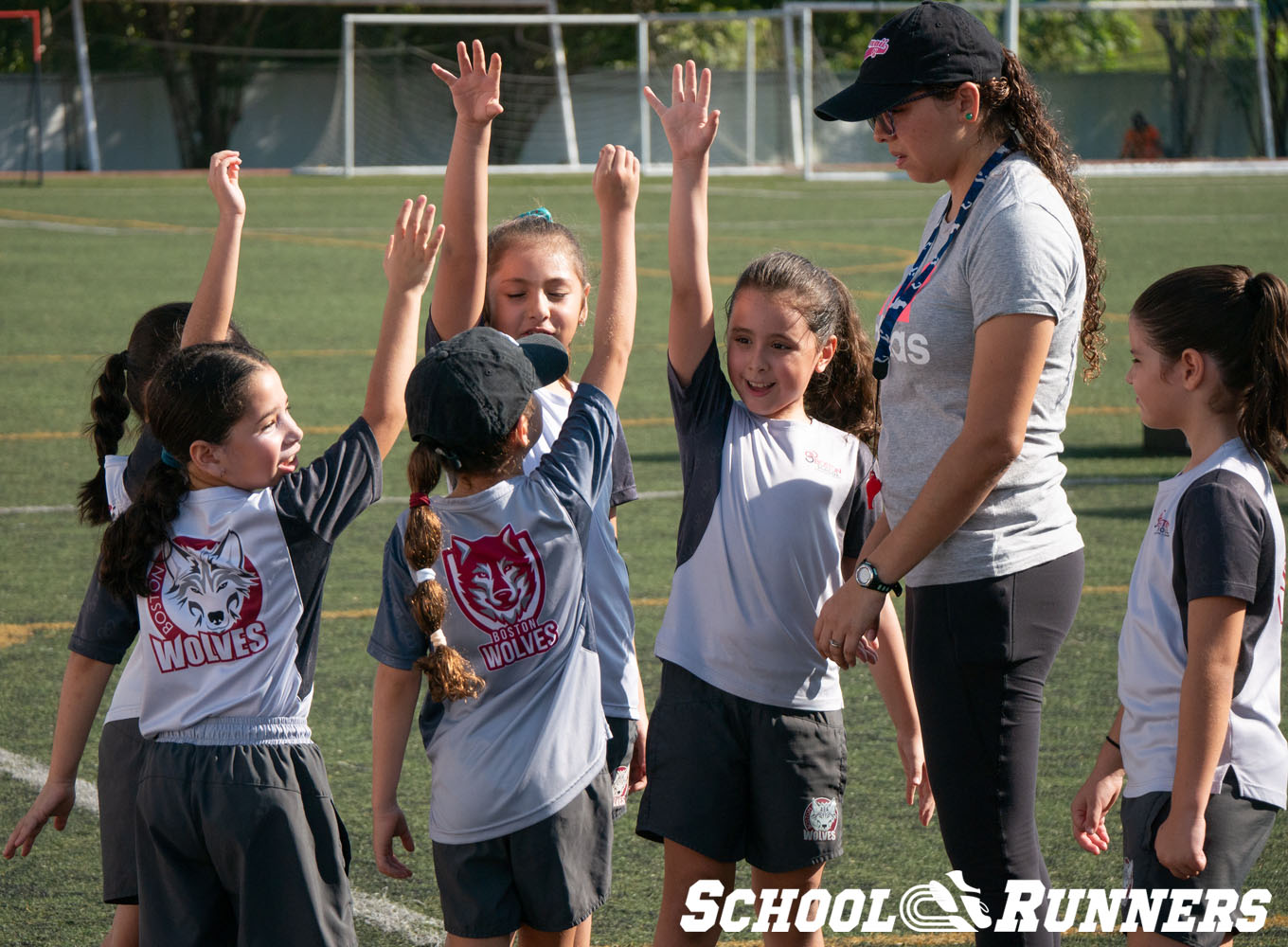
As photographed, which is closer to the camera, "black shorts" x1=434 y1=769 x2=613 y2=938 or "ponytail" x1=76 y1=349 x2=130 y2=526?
"black shorts" x1=434 y1=769 x2=613 y2=938

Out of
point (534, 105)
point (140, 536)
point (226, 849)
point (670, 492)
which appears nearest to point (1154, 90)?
point (534, 105)

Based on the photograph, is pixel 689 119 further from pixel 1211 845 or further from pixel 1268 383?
pixel 1211 845

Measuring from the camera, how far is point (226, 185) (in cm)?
316

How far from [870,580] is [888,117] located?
31.5 inches

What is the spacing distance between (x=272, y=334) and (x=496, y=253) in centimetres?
1002

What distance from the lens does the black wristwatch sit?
8.78 ft

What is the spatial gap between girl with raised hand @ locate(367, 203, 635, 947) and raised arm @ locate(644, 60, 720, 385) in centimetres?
39

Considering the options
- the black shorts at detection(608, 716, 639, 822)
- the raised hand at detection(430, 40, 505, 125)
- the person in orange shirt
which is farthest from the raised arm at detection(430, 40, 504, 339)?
the person in orange shirt

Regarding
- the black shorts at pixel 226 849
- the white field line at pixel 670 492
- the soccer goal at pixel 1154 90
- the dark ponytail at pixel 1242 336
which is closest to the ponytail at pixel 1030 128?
the dark ponytail at pixel 1242 336

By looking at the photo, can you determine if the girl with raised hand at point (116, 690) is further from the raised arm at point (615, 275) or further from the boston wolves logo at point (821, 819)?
the boston wolves logo at point (821, 819)

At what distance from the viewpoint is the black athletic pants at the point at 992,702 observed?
275 centimetres

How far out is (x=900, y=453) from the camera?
283 centimetres

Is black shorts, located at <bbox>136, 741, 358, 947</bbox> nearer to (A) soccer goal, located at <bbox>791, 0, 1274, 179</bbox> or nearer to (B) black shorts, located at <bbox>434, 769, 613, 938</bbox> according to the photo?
(B) black shorts, located at <bbox>434, 769, 613, 938</bbox>

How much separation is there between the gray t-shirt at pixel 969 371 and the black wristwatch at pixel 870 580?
144 mm
